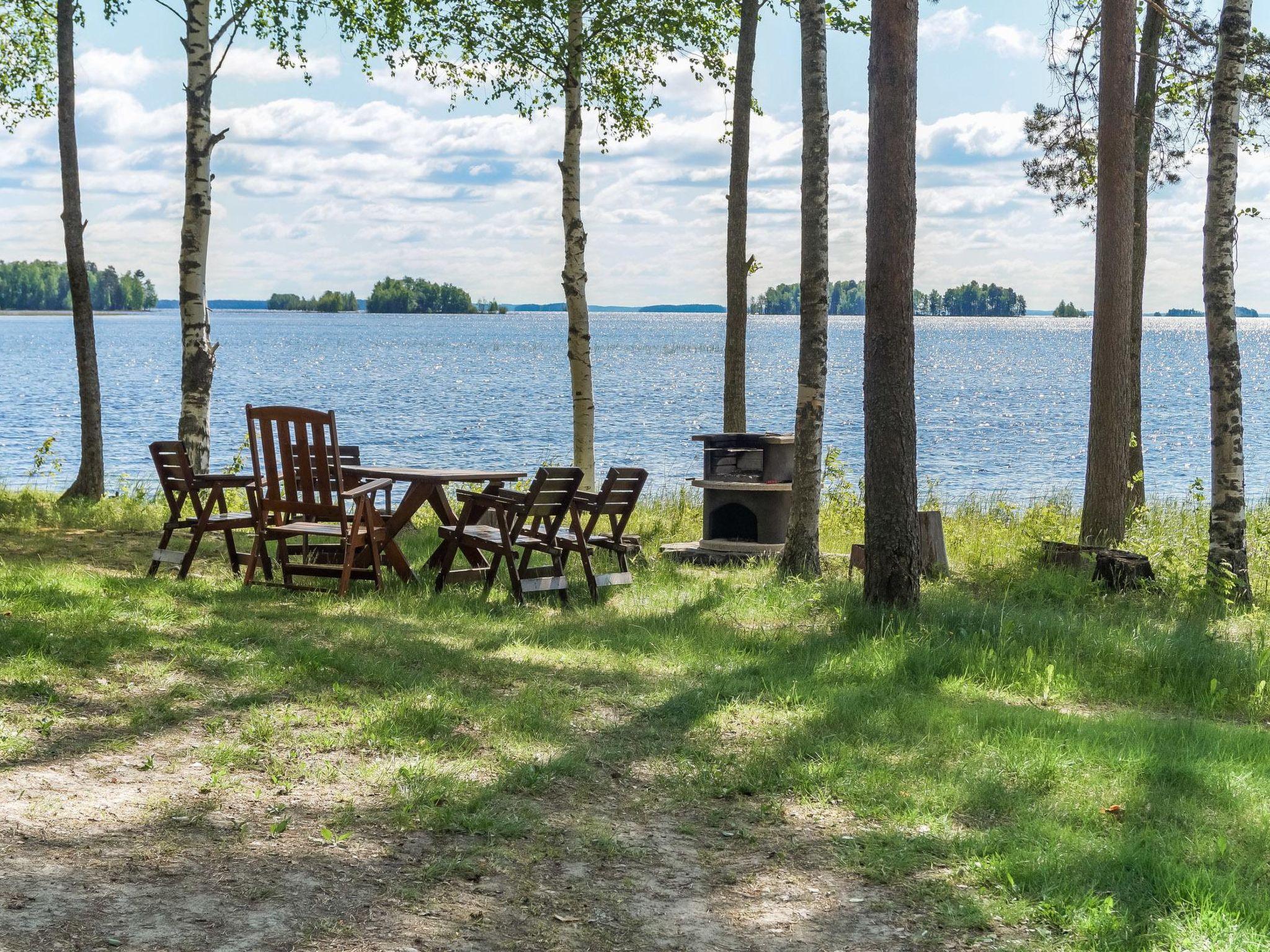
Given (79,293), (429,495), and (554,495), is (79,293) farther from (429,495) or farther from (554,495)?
(554,495)

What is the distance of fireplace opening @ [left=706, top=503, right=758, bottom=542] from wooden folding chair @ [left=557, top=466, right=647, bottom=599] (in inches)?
74.6

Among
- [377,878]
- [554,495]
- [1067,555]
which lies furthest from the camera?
[1067,555]

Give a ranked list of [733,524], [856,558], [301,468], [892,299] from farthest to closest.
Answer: [733,524], [856,558], [301,468], [892,299]

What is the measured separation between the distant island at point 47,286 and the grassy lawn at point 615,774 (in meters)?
140

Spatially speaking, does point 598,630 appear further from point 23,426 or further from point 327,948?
point 23,426

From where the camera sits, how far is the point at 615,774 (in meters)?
4.91

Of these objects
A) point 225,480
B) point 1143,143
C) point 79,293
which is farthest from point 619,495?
point 1143,143

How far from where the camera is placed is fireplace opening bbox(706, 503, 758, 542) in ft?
36.7

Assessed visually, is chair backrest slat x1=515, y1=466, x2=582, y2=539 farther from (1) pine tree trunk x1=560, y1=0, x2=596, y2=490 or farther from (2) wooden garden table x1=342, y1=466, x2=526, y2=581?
(1) pine tree trunk x1=560, y1=0, x2=596, y2=490

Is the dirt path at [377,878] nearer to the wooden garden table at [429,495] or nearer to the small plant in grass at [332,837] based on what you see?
the small plant in grass at [332,837]

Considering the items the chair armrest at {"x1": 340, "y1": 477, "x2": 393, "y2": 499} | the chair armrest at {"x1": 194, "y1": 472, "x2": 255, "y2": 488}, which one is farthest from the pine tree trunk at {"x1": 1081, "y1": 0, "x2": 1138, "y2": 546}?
the chair armrest at {"x1": 194, "y1": 472, "x2": 255, "y2": 488}

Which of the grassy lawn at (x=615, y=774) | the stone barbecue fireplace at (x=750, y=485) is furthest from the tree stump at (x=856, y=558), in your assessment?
the grassy lawn at (x=615, y=774)

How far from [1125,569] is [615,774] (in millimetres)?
6327

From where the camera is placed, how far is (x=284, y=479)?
8.31 m
